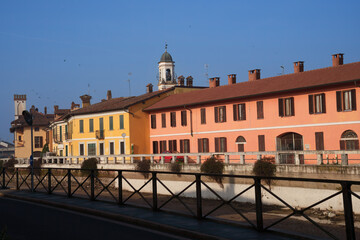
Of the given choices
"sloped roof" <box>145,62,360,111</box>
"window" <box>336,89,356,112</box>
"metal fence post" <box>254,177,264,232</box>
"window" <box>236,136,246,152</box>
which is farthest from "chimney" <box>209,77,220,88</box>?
"metal fence post" <box>254,177,264,232</box>

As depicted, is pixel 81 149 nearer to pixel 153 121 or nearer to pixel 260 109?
pixel 153 121

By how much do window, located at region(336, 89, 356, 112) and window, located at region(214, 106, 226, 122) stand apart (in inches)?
414

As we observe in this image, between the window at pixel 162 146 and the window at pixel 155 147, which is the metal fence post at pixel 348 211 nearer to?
the window at pixel 162 146

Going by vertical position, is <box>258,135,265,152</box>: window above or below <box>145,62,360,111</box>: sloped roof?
below

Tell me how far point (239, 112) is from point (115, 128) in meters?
15.8

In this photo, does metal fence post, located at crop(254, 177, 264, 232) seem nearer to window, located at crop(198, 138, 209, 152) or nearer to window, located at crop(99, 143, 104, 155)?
window, located at crop(198, 138, 209, 152)

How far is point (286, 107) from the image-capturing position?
33125mm

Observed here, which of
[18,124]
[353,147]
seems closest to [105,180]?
[353,147]

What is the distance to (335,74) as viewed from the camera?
31.1 meters

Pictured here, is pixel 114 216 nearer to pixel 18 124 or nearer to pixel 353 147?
pixel 353 147

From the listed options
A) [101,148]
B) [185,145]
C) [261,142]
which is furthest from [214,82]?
[101,148]

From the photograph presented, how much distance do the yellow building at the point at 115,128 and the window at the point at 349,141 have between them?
2148 centimetres

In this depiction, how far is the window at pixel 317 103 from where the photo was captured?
3067 cm

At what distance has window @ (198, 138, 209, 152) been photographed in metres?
39.6
